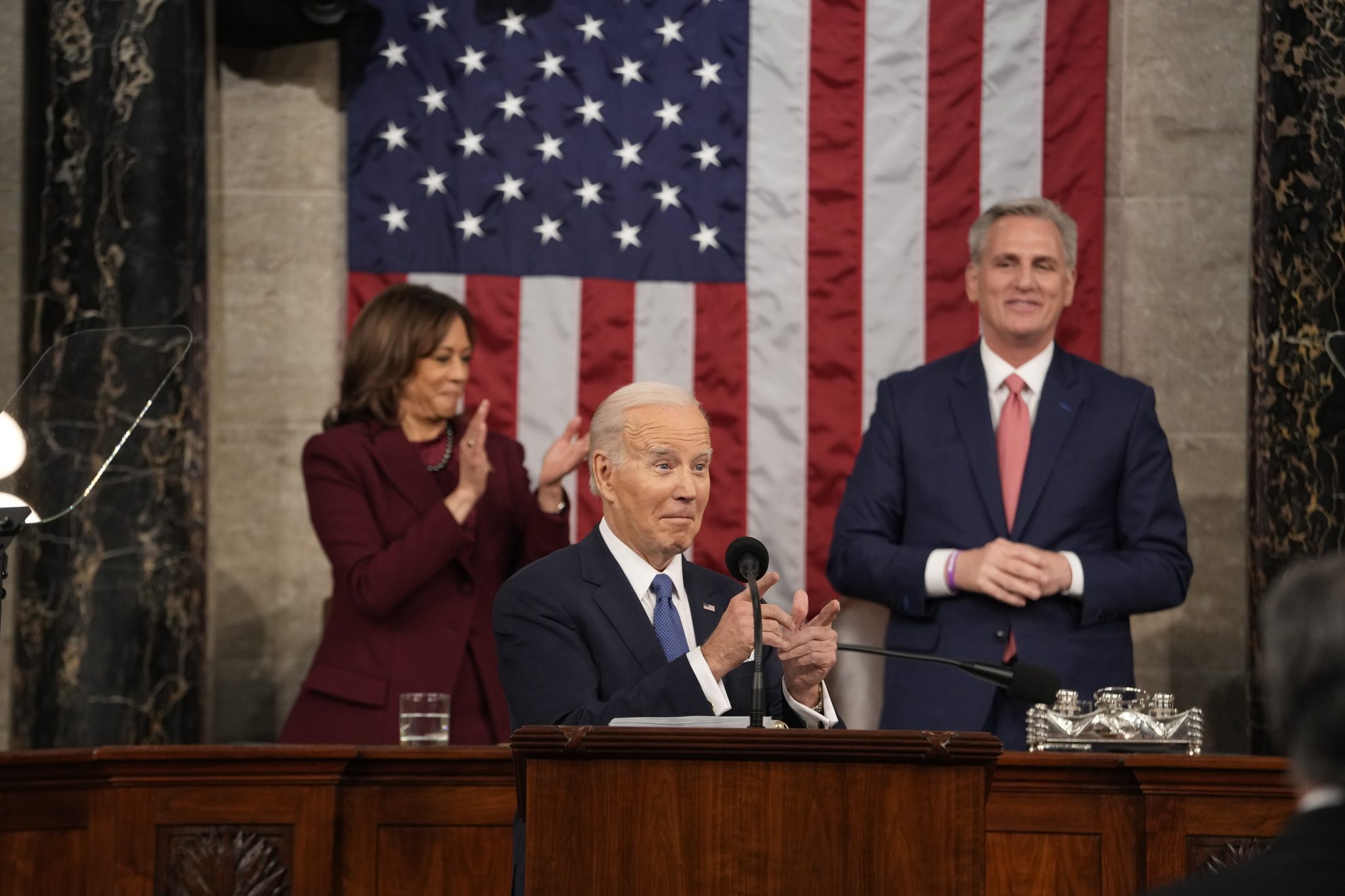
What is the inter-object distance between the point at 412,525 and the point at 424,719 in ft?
2.33

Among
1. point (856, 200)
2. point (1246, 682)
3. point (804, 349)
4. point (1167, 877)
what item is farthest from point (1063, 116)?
point (1167, 877)

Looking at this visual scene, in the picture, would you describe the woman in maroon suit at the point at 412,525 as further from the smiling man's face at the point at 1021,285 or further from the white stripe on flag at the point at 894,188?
the white stripe on flag at the point at 894,188

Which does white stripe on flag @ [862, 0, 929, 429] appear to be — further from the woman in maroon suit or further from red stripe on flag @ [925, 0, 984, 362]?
the woman in maroon suit

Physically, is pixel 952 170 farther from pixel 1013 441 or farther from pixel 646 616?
pixel 646 616

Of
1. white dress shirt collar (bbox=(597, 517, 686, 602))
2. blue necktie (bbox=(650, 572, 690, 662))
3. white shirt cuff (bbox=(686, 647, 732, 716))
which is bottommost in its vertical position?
white shirt cuff (bbox=(686, 647, 732, 716))

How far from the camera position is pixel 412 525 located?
4762 millimetres

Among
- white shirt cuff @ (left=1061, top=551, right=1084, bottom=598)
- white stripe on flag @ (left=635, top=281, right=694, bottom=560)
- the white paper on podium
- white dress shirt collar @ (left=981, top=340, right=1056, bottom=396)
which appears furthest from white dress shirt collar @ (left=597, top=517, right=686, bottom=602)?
white stripe on flag @ (left=635, top=281, right=694, bottom=560)

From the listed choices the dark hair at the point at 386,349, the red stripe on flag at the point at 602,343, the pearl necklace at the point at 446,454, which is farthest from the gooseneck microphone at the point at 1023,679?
the red stripe on flag at the point at 602,343

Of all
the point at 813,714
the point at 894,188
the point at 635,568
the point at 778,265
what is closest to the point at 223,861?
the point at 635,568

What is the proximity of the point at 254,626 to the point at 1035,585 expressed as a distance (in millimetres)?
2961

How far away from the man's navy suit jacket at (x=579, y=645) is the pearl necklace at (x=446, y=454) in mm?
1437

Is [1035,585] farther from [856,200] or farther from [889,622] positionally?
[856,200]

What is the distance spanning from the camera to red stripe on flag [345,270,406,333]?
19.9 feet

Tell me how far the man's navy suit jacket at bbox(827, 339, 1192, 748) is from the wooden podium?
1.80 metres
